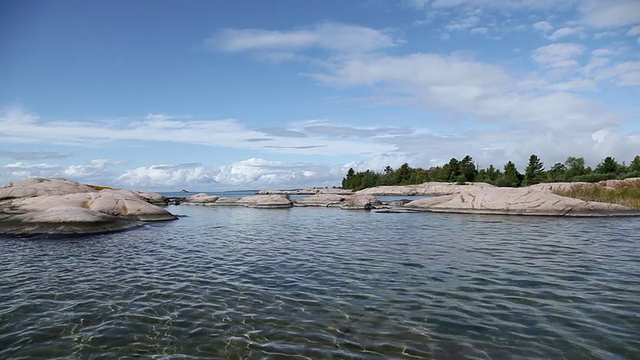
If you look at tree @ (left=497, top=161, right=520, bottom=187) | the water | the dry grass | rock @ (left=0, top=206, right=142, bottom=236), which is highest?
tree @ (left=497, top=161, right=520, bottom=187)

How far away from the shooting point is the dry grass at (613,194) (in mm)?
34344

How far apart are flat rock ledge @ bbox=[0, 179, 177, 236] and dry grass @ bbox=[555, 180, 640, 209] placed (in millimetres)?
39945

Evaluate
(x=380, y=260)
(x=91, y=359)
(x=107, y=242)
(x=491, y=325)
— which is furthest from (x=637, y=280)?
(x=107, y=242)

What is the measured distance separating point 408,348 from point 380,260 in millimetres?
7590

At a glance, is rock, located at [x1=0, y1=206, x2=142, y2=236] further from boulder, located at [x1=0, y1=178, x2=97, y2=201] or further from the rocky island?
boulder, located at [x1=0, y1=178, x2=97, y2=201]

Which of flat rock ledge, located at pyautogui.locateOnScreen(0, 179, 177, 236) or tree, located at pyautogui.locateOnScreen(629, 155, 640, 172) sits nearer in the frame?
flat rock ledge, located at pyautogui.locateOnScreen(0, 179, 177, 236)

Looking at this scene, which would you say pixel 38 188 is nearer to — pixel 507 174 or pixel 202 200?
pixel 202 200

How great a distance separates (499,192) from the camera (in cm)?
3519

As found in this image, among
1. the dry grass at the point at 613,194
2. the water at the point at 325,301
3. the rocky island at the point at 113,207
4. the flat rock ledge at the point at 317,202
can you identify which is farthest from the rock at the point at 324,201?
the water at the point at 325,301

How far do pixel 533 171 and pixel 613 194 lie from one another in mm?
87512

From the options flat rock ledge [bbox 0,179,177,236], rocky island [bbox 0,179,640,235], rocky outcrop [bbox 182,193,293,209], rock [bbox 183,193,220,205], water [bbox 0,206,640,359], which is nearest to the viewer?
water [bbox 0,206,640,359]

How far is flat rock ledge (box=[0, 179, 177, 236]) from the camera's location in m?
20.7

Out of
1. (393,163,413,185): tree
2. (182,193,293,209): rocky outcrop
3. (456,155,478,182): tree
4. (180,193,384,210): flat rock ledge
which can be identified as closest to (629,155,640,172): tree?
(456,155,478,182): tree

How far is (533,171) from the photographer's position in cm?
11550
